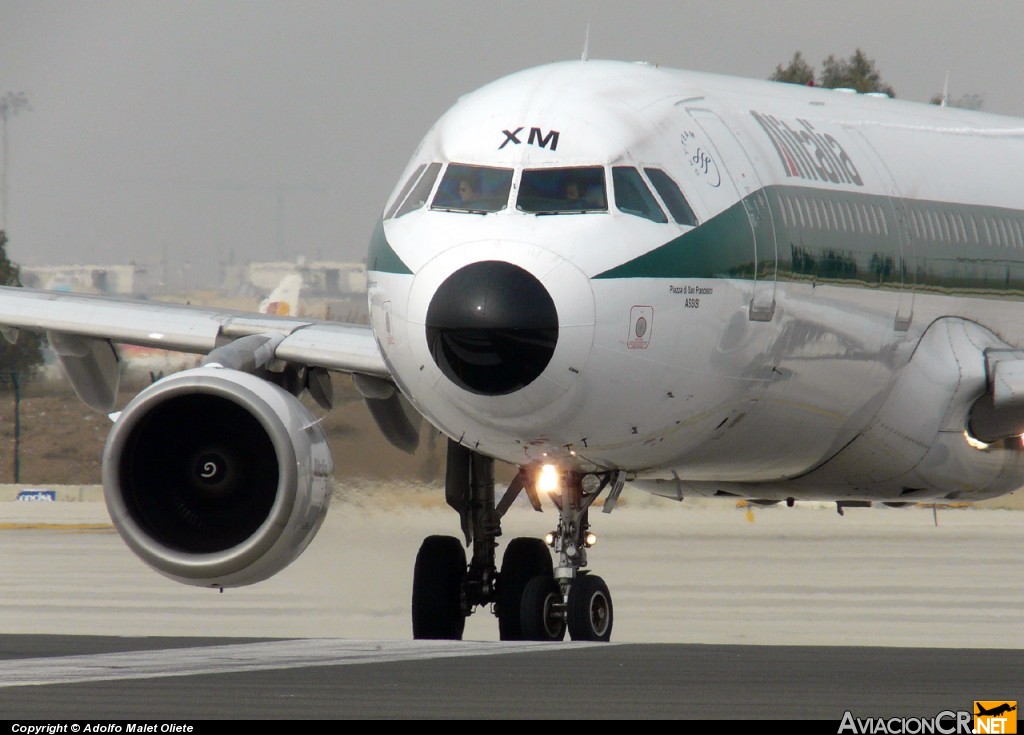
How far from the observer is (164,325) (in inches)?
687

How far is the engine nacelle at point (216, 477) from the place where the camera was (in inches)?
586

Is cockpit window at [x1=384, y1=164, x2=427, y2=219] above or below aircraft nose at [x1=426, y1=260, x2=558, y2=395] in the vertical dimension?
above

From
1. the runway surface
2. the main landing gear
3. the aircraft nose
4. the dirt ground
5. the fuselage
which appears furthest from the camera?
the dirt ground

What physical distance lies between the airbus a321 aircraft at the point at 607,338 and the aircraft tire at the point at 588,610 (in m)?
0.02

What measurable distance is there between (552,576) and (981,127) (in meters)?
7.46

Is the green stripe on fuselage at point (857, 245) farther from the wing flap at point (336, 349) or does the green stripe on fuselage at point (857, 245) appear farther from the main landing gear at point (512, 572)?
the wing flap at point (336, 349)

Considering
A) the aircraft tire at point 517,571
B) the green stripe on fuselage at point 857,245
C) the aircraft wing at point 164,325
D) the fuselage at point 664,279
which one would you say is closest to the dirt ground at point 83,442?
the aircraft wing at point 164,325

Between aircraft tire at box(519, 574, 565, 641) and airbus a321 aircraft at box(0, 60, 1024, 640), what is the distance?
23mm

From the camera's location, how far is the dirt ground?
24.1 meters

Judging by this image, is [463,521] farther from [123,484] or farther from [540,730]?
[540,730]

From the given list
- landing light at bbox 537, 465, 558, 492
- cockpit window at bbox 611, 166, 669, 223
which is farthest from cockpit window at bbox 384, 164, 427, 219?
landing light at bbox 537, 465, 558, 492

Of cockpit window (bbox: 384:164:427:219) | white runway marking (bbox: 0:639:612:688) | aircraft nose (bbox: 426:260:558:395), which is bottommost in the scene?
white runway marking (bbox: 0:639:612:688)

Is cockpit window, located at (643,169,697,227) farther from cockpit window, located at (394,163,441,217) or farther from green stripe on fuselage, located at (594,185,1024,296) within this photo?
cockpit window, located at (394,163,441,217)

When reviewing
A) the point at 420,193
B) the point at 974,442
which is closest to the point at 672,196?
the point at 420,193
